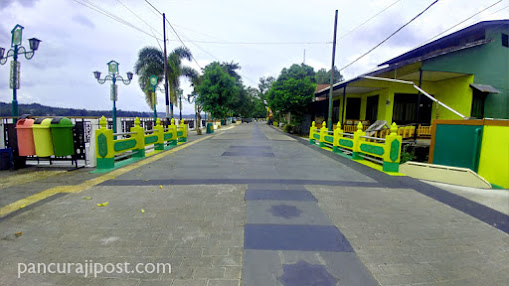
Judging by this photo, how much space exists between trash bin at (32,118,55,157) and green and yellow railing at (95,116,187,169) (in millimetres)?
1432

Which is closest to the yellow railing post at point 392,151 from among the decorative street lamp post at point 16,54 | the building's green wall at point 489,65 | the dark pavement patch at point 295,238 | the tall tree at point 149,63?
the dark pavement patch at point 295,238

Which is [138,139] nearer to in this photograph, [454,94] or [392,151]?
[392,151]

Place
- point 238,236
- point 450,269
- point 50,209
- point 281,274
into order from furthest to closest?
point 50,209 < point 238,236 < point 450,269 < point 281,274

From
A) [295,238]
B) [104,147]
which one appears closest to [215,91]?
[104,147]

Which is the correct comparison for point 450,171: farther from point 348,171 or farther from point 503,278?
point 503,278

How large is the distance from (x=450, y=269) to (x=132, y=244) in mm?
3477

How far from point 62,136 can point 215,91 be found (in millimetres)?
15188

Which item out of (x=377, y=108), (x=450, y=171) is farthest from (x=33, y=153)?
(x=377, y=108)

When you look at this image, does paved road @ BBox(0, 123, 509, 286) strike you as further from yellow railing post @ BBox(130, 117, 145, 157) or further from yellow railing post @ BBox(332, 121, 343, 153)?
yellow railing post @ BBox(332, 121, 343, 153)

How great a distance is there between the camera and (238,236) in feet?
9.76

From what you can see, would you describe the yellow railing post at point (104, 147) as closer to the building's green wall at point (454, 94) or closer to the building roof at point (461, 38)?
the building's green wall at point (454, 94)

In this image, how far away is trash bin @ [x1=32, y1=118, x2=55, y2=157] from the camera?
636cm

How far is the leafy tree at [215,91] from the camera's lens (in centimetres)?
2092

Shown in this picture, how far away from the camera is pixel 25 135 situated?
6.41 meters
